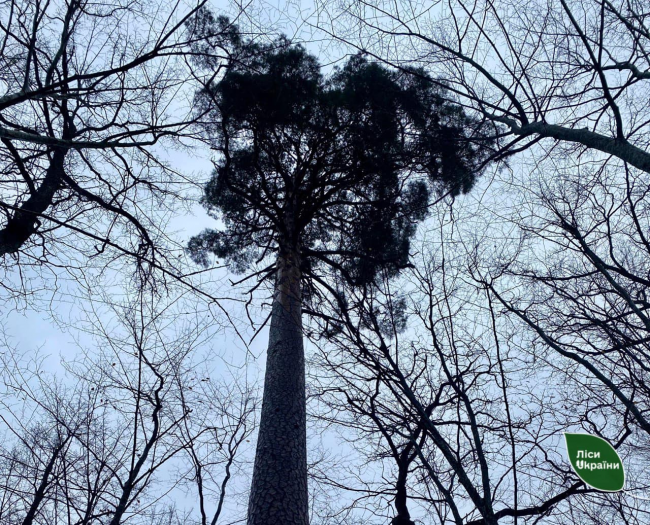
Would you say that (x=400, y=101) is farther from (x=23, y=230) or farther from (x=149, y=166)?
(x=23, y=230)

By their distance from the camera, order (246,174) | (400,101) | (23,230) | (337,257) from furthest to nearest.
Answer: (337,257) < (246,174) < (400,101) < (23,230)

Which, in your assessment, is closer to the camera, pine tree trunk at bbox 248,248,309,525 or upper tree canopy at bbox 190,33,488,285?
pine tree trunk at bbox 248,248,309,525

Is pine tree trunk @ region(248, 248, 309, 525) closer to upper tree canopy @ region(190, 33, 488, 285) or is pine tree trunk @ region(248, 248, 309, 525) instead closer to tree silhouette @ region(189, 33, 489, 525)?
tree silhouette @ region(189, 33, 489, 525)

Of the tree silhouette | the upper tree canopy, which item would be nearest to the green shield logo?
the tree silhouette

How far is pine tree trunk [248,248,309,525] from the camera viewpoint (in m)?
4.05

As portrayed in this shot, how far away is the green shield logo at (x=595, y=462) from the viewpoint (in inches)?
125

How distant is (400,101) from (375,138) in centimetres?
54

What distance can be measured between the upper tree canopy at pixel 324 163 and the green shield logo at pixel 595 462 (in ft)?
9.39

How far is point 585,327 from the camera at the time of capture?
13.1ft

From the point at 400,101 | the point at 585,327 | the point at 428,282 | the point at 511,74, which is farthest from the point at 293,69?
the point at 585,327

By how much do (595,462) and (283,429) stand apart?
2.72 m

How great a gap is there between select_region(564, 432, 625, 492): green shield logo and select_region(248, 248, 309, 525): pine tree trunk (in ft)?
7.44

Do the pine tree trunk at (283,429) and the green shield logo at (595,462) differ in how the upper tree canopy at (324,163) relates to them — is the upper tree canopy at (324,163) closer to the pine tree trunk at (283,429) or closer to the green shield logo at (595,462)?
the pine tree trunk at (283,429)

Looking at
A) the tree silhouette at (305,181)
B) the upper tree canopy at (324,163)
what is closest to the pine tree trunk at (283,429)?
the tree silhouette at (305,181)
